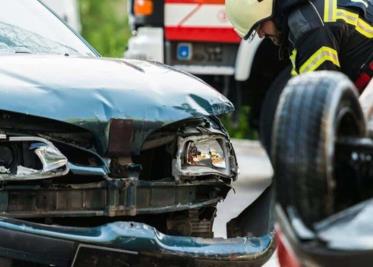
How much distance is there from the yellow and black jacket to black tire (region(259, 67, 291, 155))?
2.21 meters

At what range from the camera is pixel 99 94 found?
4367mm

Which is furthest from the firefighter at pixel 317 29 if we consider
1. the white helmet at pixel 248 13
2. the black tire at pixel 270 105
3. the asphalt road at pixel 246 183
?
the black tire at pixel 270 105

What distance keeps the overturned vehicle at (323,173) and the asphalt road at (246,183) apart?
1452mm

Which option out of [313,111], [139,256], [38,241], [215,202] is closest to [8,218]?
[38,241]

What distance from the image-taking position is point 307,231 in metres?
3.25

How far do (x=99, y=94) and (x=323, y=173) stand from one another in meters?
1.34

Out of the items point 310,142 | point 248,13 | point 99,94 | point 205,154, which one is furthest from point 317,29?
point 310,142

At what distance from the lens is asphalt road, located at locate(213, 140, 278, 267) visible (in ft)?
17.1

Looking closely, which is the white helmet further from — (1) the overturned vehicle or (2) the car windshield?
(1) the overturned vehicle

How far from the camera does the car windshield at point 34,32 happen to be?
516cm

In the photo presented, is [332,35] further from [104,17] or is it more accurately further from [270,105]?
[104,17]

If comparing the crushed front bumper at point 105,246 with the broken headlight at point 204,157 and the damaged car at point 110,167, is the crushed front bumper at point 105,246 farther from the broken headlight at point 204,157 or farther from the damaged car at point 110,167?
the broken headlight at point 204,157

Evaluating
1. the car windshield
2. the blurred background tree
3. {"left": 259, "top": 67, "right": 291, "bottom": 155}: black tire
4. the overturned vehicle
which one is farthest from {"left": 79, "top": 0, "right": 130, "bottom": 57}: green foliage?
the overturned vehicle

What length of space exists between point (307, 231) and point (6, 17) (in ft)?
8.66
